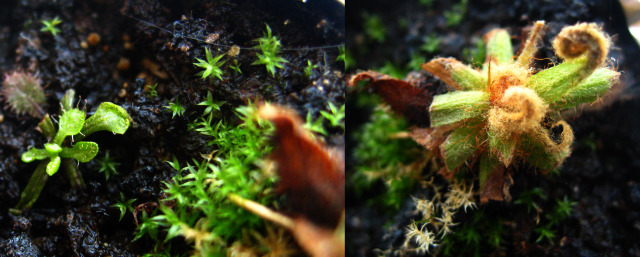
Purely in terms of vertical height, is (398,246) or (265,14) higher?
(265,14)

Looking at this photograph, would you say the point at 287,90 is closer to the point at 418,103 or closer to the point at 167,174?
the point at 167,174

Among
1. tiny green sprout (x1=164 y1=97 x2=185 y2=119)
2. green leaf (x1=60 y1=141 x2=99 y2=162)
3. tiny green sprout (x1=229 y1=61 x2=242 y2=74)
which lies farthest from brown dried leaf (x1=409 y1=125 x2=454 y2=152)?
green leaf (x1=60 y1=141 x2=99 y2=162)

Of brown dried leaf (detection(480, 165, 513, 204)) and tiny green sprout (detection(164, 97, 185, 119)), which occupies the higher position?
tiny green sprout (detection(164, 97, 185, 119))

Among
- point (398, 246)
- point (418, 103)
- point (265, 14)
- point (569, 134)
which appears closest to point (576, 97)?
point (569, 134)

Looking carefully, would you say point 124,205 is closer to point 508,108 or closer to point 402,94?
point 402,94

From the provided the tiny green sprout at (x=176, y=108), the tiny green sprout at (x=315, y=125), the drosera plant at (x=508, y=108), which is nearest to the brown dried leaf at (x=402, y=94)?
the drosera plant at (x=508, y=108)

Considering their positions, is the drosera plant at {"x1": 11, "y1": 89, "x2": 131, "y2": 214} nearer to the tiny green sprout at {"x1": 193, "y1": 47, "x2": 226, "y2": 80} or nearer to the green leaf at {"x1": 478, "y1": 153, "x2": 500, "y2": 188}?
the tiny green sprout at {"x1": 193, "y1": 47, "x2": 226, "y2": 80}
